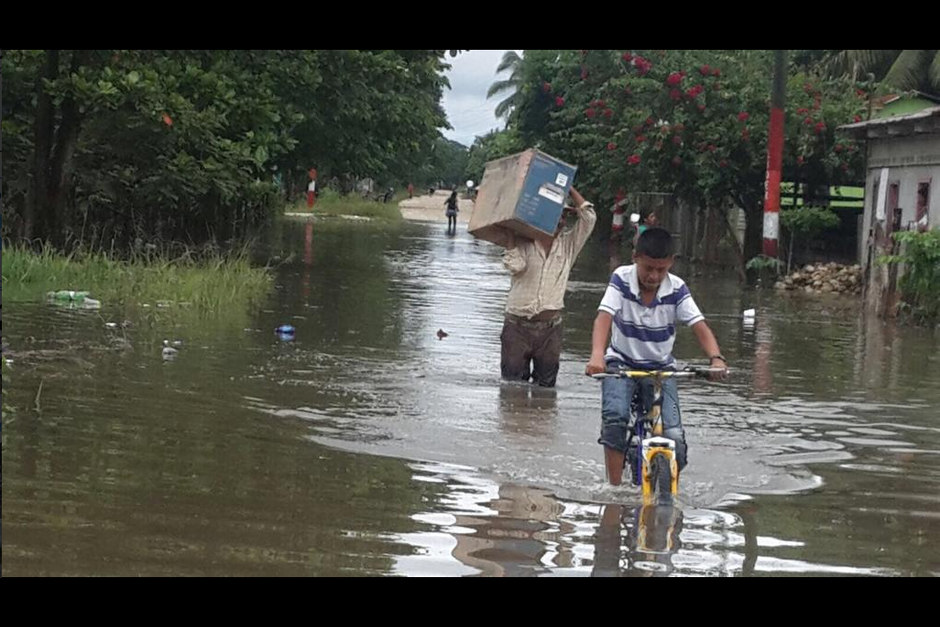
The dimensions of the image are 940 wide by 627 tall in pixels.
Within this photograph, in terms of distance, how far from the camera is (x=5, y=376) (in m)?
11.0

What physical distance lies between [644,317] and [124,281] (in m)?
11.4

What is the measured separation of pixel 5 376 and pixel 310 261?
1864cm

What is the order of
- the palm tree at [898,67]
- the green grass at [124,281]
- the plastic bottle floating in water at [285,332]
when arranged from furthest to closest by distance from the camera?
the palm tree at [898,67], the green grass at [124,281], the plastic bottle floating in water at [285,332]

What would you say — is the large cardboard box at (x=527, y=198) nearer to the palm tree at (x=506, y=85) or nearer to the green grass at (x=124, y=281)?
the green grass at (x=124, y=281)

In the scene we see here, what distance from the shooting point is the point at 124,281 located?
1820cm

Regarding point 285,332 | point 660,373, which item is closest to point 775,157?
point 285,332

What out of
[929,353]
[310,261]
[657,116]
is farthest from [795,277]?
[929,353]

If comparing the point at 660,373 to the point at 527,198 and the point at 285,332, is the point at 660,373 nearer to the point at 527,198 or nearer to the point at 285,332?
the point at 527,198

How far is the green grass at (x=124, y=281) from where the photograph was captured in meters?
17.3

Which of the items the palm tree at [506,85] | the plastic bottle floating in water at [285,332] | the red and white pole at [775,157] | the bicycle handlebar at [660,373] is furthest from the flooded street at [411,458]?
the palm tree at [506,85]

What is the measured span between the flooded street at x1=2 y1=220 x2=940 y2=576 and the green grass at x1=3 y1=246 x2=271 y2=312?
0.78 metres

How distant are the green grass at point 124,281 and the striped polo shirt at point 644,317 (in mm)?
9843

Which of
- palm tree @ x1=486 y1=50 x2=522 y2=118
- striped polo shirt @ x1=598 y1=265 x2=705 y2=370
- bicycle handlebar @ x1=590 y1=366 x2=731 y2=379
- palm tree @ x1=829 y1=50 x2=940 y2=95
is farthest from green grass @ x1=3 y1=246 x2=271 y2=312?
palm tree @ x1=486 y1=50 x2=522 y2=118
